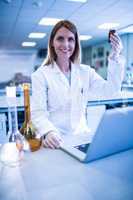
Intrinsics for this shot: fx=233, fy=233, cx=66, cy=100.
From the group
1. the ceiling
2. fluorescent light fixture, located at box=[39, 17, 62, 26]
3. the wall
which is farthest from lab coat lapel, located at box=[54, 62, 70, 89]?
the wall

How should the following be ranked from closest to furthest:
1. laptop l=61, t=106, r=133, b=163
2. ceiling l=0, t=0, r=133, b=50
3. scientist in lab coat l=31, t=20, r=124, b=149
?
laptop l=61, t=106, r=133, b=163 → scientist in lab coat l=31, t=20, r=124, b=149 → ceiling l=0, t=0, r=133, b=50

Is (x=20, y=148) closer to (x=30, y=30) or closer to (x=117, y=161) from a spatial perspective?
(x=117, y=161)

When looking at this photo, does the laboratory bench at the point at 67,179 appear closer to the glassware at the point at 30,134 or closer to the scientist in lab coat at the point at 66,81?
the glassware at the point at 30,134

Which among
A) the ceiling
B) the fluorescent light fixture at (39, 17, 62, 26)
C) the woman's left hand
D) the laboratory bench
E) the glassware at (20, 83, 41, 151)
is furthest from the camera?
the fluorescent light fixture at (39, 17, 62, 26)

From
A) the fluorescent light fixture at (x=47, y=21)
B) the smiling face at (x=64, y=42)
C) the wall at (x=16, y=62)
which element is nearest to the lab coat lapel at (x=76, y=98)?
the smiling face at (x=64, y=42)

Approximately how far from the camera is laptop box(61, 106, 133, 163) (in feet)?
2.42

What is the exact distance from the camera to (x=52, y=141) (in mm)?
955

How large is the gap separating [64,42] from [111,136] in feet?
2.54

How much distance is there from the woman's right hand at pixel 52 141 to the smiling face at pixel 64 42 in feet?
1.93

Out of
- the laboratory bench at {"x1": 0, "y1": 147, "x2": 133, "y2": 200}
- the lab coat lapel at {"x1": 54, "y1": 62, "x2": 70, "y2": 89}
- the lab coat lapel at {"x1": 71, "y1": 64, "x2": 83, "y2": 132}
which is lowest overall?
the laboratory bench at {"x1": 0, "y1": 147, "x2": 133, "y2": 200}

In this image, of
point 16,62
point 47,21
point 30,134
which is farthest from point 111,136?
point 16,62

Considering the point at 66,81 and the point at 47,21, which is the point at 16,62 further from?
the point at 66,81

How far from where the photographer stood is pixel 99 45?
11703mm

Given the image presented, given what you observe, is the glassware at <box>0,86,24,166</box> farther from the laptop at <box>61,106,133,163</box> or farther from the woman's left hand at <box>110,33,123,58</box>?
the woman's left hand at <box>110,33,123,58</box>
